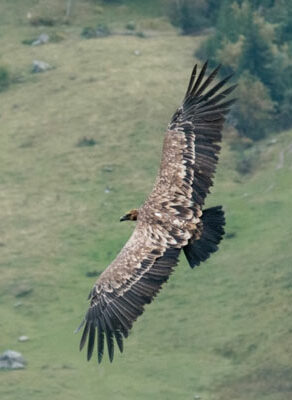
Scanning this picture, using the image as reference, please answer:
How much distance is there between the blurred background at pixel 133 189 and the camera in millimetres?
69688

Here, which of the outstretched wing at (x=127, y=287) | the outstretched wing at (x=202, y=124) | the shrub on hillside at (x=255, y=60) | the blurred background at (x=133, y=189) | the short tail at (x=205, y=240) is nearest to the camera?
the outstretched wing at (x=127, y=287)

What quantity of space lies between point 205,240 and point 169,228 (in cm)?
91

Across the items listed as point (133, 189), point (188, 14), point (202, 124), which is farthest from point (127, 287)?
point (188, 14)

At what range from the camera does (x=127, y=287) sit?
3203 centimetres

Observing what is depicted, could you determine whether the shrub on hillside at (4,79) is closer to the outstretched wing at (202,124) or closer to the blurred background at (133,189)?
the blurred background at (133,189)

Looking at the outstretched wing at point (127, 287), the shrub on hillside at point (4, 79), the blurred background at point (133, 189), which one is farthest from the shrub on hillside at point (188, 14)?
the outstretched wing at point (127, 287)

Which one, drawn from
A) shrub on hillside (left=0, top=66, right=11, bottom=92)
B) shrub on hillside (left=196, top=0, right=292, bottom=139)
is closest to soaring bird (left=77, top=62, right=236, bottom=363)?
shrub on hillside (left=196, top=0, right=292, bottom=139)

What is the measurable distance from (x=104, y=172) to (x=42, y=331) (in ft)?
58.3

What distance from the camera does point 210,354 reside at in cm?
7038

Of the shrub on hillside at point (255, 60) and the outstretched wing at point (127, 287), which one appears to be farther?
the shrub on hillside at point (255, 60)

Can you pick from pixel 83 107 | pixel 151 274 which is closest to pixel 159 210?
pixel 151 274

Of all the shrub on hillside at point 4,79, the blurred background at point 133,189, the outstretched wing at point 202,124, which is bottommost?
the shrub on hillside at point 4,79

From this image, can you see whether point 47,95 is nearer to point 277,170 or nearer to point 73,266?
point 277,170

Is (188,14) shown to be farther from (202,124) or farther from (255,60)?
(202,124)
